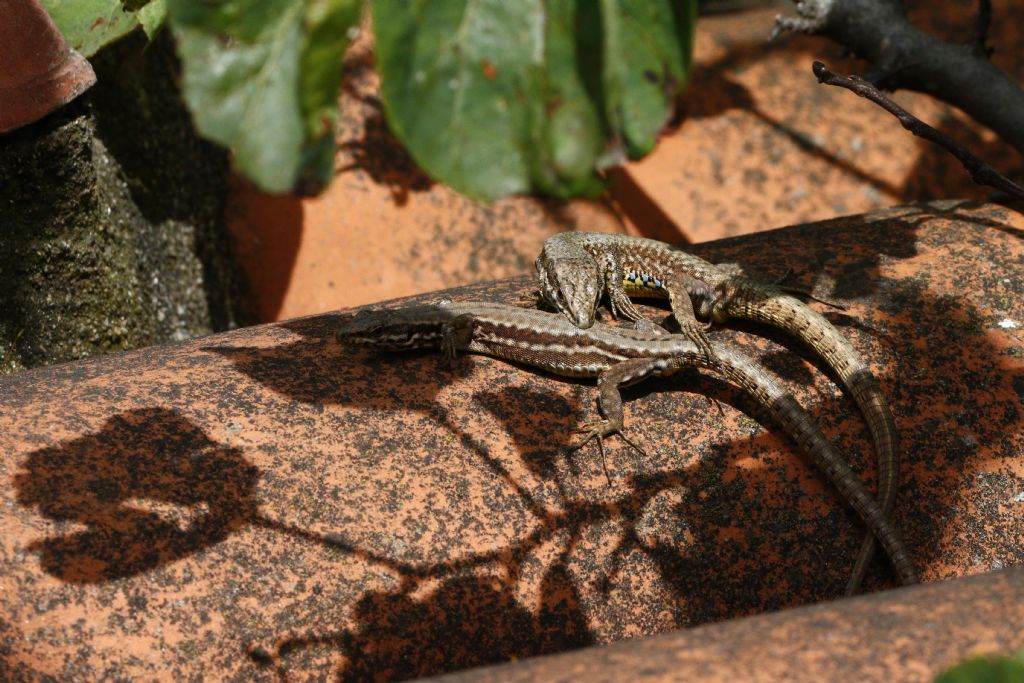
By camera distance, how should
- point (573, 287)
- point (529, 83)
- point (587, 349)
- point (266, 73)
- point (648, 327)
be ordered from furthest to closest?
point (573, 287) → point (648, 327) → point (587, 349) → point (529, 83) → point (266, 73)

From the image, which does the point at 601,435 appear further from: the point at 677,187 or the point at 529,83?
the point at 677,187

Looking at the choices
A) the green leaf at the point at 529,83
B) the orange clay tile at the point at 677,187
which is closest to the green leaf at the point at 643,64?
A: the green leaf at the point at 529,83

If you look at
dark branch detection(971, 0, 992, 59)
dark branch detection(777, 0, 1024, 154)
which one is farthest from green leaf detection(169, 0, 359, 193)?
dark branch detection(971, 0, 992, 59)

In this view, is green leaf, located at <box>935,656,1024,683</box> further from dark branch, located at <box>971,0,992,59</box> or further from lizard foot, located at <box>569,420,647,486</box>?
Answer: dark branch, located at <box>971,0,992,59</box>

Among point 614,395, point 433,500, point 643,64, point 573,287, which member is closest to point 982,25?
point 573,287

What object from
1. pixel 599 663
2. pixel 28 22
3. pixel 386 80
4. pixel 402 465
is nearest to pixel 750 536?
pixel 402 465

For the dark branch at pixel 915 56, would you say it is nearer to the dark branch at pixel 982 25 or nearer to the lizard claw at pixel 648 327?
the dark branch at pixel 982 25
